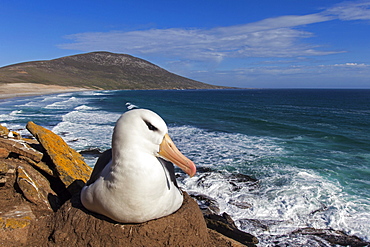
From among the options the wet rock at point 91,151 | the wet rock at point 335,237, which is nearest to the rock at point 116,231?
the wet rock at point 335,237

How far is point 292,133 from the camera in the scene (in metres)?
23.0

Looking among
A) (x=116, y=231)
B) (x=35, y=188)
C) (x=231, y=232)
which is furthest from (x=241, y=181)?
(x=116, y=231)

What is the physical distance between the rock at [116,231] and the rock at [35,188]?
0.73 m

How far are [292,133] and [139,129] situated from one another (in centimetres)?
2193

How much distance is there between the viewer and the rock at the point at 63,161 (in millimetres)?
4840

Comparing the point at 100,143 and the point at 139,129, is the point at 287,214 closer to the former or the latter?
the point at 139,129

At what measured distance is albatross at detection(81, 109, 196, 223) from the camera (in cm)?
306

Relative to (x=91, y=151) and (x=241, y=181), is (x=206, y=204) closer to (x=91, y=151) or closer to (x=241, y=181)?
(x=241, y=181)

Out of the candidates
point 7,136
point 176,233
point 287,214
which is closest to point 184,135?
point 287,214

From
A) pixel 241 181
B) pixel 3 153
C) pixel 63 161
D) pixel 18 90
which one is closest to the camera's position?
pixel 3 153

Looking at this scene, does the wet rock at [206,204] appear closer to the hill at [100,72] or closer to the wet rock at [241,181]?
the wet rock at [241,181]

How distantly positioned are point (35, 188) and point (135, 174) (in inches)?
85.5

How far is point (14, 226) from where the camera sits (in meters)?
3.55

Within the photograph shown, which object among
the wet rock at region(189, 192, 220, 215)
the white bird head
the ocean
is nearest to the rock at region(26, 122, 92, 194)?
the white bird head
